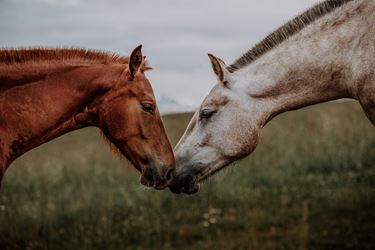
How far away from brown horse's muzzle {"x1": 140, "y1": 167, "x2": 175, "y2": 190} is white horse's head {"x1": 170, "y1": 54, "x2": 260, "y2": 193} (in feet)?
2.07

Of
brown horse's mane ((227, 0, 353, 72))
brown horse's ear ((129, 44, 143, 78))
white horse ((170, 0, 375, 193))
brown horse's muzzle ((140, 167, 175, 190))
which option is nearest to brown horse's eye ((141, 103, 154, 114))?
brown horse's ear ((129, 44, 143, 78))

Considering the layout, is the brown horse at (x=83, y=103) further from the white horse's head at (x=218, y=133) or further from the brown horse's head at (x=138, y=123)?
the white horse's head at (x=218, y=133)

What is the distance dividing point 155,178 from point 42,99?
0.98 meters

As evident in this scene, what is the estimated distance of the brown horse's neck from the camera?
4.52 metres

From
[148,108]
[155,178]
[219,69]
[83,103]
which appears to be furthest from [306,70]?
[83,103]

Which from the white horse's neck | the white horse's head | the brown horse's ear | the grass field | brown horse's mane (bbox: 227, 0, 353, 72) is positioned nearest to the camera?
the brown horse's ear

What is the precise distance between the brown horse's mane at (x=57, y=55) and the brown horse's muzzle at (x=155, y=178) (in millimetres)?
867

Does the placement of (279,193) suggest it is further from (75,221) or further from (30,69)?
(30,69)

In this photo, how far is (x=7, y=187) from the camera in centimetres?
1190

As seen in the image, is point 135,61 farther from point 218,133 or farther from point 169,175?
point 218,133

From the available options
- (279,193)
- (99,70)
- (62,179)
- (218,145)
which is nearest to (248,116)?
(218,145)

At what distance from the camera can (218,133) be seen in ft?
18.1

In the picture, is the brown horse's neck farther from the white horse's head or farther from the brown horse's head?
the white horse's head

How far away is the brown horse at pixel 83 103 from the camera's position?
4.58 meters
